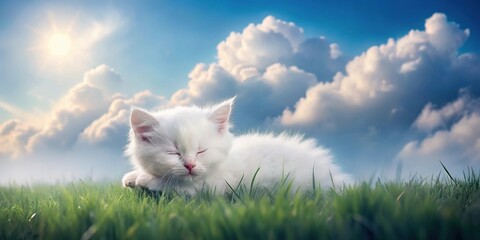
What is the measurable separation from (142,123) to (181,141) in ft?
1.24

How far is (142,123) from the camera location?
3.25 meters

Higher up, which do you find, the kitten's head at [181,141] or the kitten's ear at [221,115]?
the kitten's ear at [221,115]

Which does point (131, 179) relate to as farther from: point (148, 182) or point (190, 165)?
point (190, 165)

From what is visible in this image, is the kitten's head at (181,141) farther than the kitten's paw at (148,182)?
No

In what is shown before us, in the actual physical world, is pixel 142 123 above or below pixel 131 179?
above

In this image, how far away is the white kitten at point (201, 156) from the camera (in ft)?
10.2

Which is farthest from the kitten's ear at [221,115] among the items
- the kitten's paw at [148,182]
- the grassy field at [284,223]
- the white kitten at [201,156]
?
the grassy field at [284,223]

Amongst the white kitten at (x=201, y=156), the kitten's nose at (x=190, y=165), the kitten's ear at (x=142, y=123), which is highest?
the kitten's ear at (x=142, y=123)

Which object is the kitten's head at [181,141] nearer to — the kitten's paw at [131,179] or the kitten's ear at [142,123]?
the kitten's ear at [142,123]

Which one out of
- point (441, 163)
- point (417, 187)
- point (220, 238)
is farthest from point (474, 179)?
point (220, 238)

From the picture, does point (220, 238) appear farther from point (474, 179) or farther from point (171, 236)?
point (474, 179)

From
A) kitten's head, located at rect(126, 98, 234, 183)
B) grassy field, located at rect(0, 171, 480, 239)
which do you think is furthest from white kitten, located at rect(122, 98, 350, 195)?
grassy field, located at rect(0, 171, 480, 239)

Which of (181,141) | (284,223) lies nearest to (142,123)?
(181,141)

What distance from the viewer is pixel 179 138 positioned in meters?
3.08
